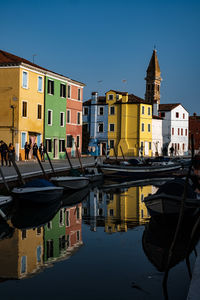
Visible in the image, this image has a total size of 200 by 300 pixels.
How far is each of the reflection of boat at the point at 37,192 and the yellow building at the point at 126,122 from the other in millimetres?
44579

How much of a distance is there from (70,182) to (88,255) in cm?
1323

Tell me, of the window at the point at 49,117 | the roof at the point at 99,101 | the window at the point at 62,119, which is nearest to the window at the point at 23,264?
the window at the point at 49,117

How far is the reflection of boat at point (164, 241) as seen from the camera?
10877 mm

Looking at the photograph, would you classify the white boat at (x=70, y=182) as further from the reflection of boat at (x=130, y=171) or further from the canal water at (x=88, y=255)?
the reflection of boat at (x=130, y=171)

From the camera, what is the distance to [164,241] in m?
13.0

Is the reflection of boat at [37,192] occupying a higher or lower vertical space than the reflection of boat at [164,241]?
higher

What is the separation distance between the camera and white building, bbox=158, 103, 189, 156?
2832 inches

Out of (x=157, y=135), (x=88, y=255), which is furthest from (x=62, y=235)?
(x=157, y=135)

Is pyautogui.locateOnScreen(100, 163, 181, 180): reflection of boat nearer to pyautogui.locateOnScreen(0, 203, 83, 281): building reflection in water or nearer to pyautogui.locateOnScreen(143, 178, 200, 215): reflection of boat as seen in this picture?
pyautogui.locateOnScreen(0, 203, 83, 281): building reflection in water

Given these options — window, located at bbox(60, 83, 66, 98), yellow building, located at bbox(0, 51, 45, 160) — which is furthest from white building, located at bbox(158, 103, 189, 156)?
yellow building, located at bbox(0, 51, 45, 160)

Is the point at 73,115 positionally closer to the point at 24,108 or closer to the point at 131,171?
the point at 24,108

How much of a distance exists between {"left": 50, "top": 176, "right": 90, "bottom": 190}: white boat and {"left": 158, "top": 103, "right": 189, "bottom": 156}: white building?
150 feet

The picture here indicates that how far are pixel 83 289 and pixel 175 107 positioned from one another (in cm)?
6654

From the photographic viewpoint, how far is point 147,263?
34.8ft
